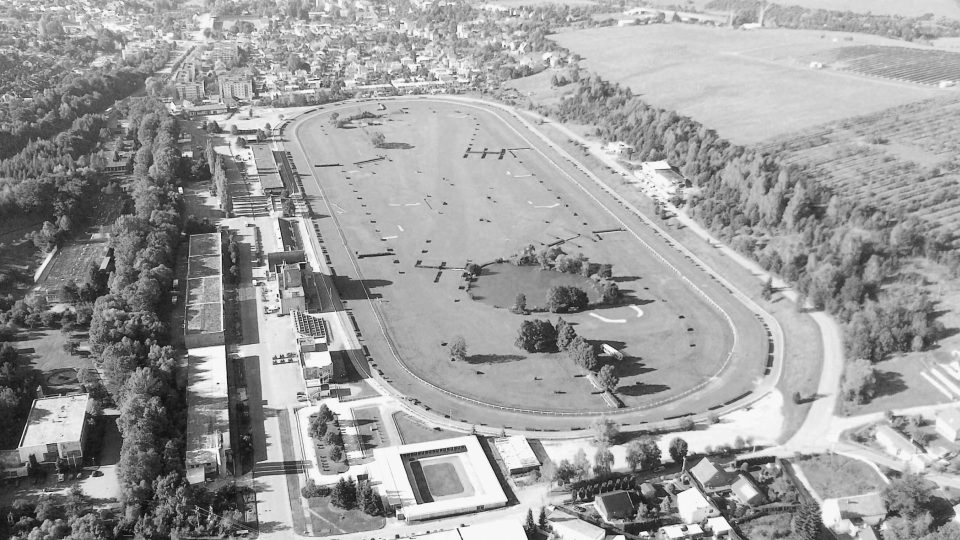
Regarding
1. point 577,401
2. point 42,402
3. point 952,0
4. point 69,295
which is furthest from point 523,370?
point 952,0

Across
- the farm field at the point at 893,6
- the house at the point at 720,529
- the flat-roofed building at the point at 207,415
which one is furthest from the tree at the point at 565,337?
the farm field at the point at 893,6

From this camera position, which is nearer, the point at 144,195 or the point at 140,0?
Answer: the point at 144,195

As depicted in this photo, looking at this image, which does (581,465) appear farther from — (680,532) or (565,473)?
(680,532)

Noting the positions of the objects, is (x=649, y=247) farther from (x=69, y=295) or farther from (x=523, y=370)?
(x=69, y=295)

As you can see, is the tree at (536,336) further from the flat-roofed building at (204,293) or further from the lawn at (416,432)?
the flat-roofed building at (204,293)

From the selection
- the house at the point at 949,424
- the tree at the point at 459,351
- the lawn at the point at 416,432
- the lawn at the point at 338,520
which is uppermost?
the tree at the point at 459,351

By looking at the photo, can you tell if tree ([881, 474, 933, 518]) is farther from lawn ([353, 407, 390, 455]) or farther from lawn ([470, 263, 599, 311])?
lawn ([353, 407, 390, 455])

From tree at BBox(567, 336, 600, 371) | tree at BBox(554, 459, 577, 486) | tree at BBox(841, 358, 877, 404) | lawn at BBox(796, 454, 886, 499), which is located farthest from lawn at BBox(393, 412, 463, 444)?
tree at BBox(841, 358, 877, 404)
